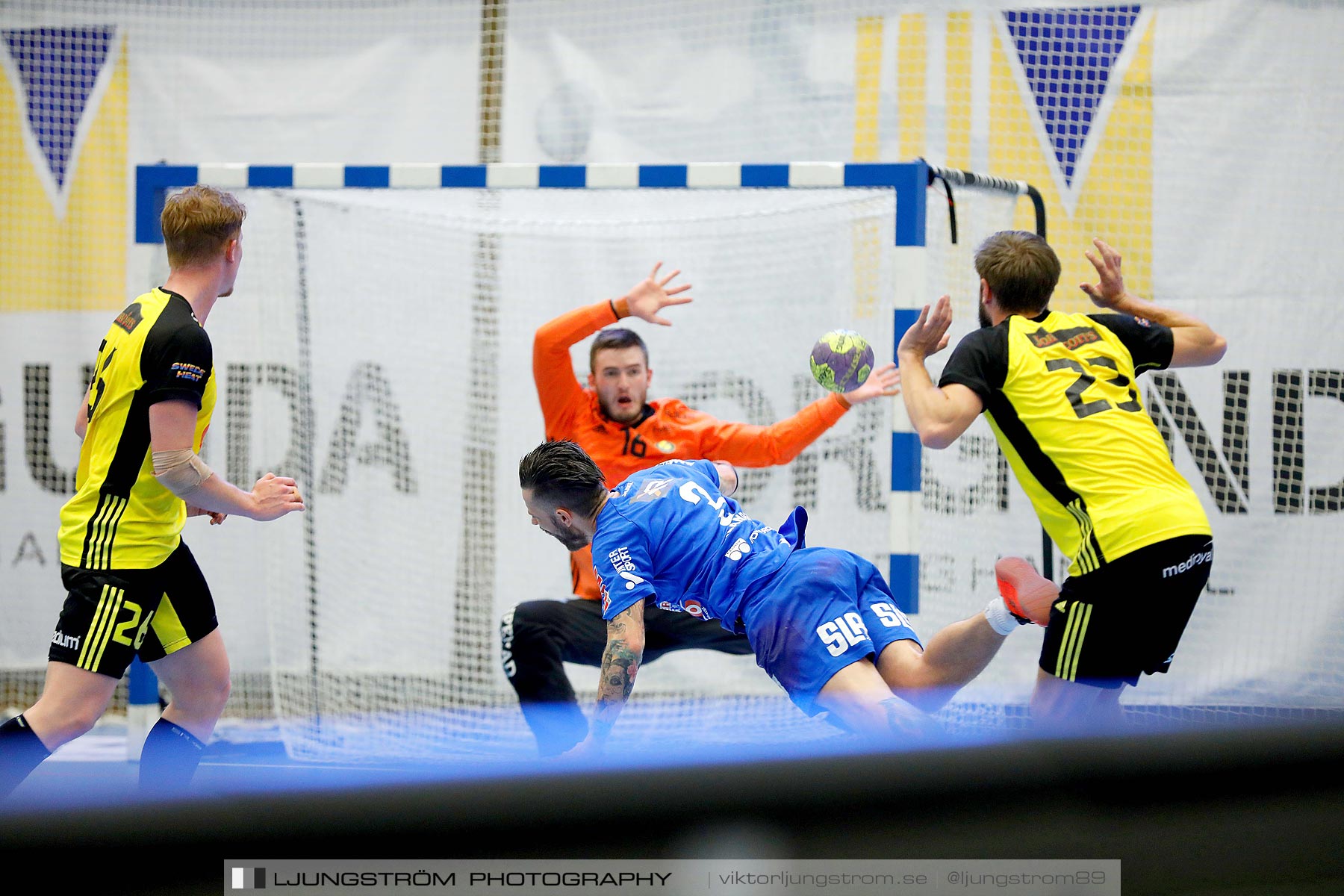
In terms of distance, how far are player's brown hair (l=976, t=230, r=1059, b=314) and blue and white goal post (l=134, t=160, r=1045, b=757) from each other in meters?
2.06

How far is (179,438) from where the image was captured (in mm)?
3637

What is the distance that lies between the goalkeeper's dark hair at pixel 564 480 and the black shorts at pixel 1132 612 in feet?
5.07

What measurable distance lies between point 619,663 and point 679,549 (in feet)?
1.46

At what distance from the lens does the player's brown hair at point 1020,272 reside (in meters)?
3.88

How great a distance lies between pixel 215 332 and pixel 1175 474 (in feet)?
18.3

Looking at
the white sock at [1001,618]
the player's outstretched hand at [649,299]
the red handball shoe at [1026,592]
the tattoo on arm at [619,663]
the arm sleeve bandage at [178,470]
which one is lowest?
the tattoo on arm at [619,663]

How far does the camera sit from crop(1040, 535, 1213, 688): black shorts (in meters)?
3.59

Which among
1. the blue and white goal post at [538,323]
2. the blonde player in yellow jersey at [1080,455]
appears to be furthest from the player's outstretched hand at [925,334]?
the blue and white goal post at [538,323]

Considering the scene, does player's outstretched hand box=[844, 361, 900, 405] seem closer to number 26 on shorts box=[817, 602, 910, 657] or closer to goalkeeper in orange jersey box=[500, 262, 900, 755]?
goalkeeper in orange jersey box=[500, 262, 900, 755]

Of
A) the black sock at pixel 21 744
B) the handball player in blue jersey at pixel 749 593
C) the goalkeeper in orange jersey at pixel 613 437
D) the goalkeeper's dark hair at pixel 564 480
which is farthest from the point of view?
the goalkeeper in orange jersey at pixel 613 437

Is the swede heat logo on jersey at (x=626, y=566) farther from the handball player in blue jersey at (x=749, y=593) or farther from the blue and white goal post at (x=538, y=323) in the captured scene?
the blue and white goal post at (x=538, y=323)

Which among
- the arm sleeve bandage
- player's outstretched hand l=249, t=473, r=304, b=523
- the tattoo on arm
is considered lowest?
the tattoo on arm

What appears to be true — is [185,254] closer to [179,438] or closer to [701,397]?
[179,438]

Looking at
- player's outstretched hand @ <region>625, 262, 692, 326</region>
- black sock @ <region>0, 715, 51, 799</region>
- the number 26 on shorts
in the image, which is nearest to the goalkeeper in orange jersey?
player's outstretched hand @ <region>625, 262, 692, 326</region>
